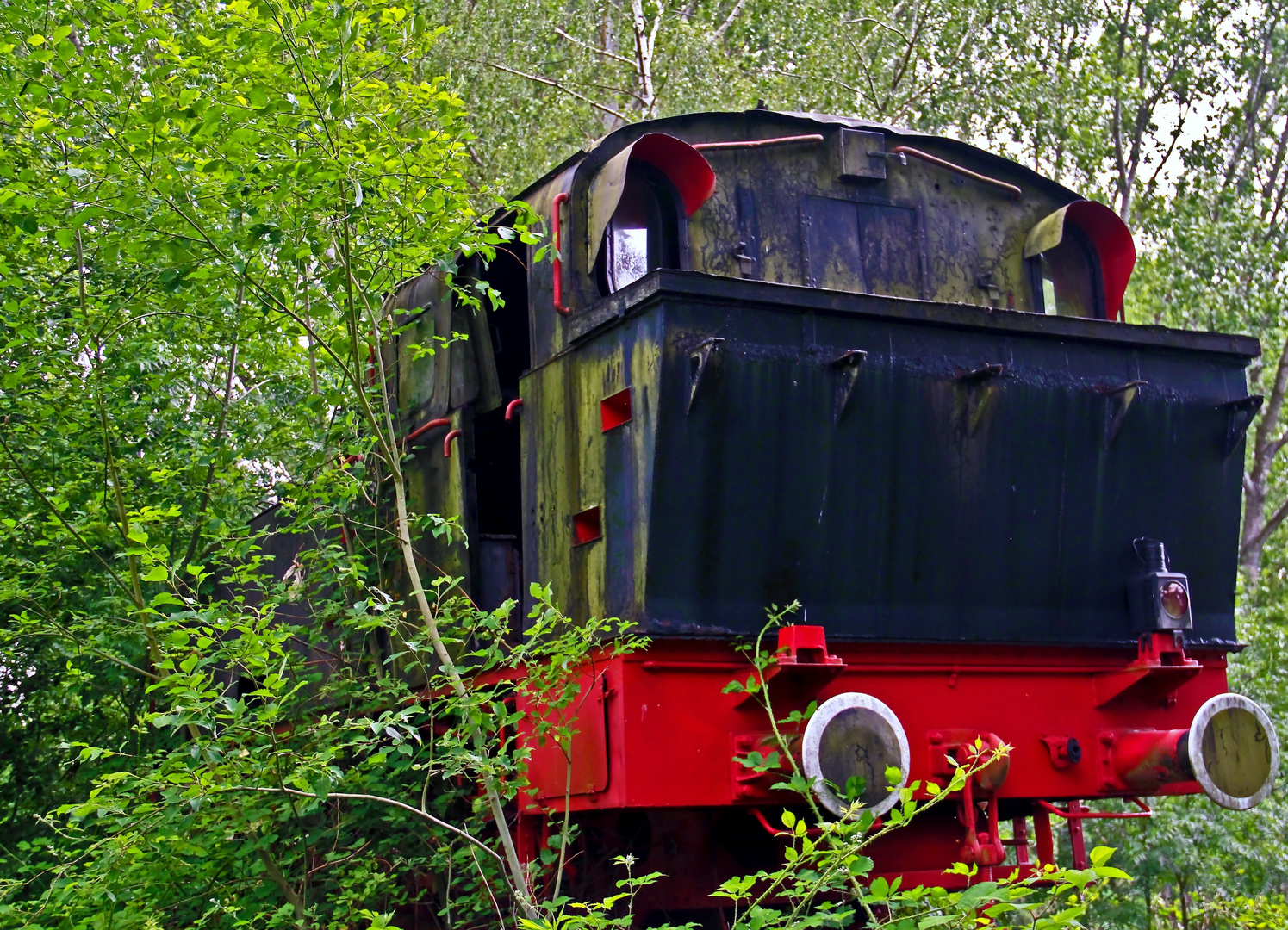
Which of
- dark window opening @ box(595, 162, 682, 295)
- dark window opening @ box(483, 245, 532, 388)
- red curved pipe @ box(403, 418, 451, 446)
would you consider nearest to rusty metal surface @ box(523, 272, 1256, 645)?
dark window opening @ box(595, 162, 682, 295)

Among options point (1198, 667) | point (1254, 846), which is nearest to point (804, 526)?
point (1198, 667)

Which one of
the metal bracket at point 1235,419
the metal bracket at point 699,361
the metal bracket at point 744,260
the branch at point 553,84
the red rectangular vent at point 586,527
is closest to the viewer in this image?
the metal bracket at point 699,361

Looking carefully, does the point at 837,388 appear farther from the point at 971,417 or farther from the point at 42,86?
the point at 42,86

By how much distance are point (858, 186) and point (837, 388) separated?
1353 mm

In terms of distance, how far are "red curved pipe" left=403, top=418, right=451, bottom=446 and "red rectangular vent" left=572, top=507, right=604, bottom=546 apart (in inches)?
49.1

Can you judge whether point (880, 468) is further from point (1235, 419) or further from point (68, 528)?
point (68, 528)

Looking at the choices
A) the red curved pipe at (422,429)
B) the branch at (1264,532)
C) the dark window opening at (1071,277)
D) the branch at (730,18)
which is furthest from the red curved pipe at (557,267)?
the branch at (730,18)

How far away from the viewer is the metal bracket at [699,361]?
5.07 m

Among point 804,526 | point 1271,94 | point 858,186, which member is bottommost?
point 804,526

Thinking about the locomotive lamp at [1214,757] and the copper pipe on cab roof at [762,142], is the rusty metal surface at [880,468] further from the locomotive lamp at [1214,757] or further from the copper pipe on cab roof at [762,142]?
the copper pipe on cab roof at [762,142]

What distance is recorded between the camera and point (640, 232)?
19.0 ft

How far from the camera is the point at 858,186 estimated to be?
6.32 metres

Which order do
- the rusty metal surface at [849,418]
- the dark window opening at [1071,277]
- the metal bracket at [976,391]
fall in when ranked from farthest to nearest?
the dark window opening at [1071,277] → the metal bracket at [976,391] → the rusty metal surface at [849,418]

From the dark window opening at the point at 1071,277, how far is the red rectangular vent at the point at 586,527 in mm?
2710
